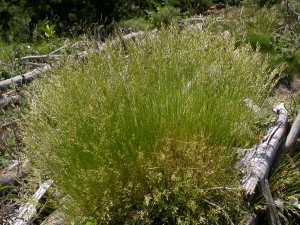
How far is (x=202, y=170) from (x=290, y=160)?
88cm

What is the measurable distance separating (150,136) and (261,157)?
0.88m

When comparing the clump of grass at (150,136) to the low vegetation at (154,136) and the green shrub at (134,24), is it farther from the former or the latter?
the green shrub at (134,24)

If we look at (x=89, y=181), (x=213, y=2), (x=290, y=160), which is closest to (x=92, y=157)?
(x=89, y=181)

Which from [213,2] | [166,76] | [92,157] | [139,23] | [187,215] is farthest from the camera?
[213,2]

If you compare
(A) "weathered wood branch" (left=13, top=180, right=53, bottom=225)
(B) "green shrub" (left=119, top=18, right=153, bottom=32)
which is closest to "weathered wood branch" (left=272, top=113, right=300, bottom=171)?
(A) "weathered wood branch" (left=13, top=180, right=53, bottom=225)

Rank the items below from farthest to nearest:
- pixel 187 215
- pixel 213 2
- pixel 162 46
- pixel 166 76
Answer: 1. pixel 213 2
2. pixel 162 46
3. pixel 166 76
4. pixel 187 215

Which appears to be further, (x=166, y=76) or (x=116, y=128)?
(x=166, y=76)

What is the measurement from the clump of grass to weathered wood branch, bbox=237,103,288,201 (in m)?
0.09

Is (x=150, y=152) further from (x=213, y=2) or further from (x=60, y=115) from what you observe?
(x=213, y=2)

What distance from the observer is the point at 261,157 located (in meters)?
3.00

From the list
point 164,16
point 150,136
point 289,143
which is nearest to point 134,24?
point 164,16

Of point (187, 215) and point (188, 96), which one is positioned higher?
point (188, 96)

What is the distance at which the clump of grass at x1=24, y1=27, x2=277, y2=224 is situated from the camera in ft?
8.48

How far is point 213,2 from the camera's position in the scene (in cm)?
969
